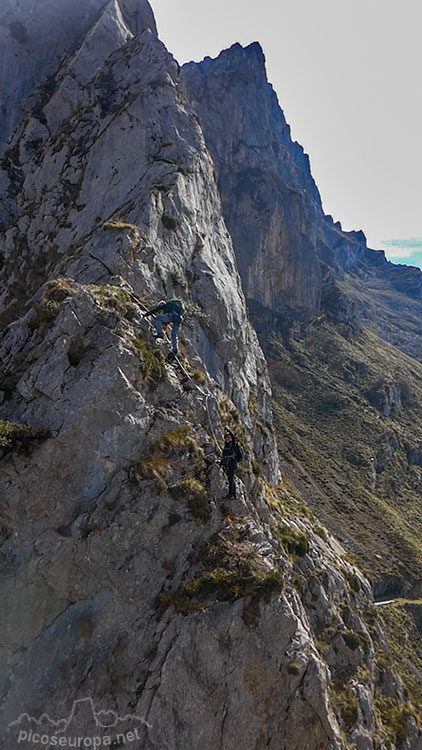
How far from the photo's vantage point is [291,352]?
364ft

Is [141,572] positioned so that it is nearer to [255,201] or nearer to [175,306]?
[175,306]

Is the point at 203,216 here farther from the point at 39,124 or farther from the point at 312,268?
the point at 312,268

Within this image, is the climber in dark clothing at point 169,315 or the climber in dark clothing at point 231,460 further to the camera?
the climber in dark clothing at point 169,315

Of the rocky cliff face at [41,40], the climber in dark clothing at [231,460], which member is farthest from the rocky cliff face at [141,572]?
→ the rocky cliff face at [41,40]

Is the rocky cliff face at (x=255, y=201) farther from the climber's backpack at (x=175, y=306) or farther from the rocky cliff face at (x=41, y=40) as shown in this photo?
the climber's backpack at (x=175, y=306)

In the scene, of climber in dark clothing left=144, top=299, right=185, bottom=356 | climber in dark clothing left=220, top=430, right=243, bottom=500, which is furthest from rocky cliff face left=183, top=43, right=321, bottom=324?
climber in dark clothing left=220, top=430, right=243, bottom=500
